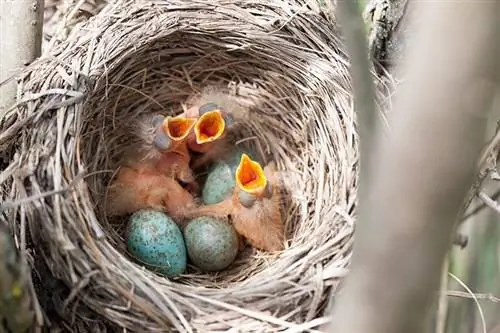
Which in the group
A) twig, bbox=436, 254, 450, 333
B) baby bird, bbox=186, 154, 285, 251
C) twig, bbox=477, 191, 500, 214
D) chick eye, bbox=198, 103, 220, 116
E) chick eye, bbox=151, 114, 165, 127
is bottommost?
twig, bbox=436, 254, 450, 333

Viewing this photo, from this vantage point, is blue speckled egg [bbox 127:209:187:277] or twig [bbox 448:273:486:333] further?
blue speckled egg [bbox 127:209:187:277]

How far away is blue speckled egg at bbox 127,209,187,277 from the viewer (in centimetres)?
147

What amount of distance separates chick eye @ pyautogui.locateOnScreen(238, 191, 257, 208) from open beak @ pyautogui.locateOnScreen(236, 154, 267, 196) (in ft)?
0.04

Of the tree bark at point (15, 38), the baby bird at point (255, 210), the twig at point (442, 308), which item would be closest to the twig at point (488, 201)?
the twig at point (442, 308)

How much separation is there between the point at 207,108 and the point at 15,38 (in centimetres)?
44

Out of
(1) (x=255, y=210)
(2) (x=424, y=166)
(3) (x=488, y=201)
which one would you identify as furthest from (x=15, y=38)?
(2) (x=424, y=166)

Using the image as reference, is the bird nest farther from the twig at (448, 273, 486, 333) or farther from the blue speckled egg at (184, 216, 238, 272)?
the twig at (448, 273, 486, 333)

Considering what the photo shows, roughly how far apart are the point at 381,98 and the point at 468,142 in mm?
856

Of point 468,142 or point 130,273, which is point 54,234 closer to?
point 130,273

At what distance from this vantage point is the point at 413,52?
24.1 inches

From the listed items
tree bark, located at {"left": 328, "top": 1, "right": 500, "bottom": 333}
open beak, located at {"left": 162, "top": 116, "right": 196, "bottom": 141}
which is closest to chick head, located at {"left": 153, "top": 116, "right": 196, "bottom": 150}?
open beak, located at {"left": 162, "top": 116, "right": 196, "bottom": 141}

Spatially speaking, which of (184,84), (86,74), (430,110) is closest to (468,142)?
(430,110)

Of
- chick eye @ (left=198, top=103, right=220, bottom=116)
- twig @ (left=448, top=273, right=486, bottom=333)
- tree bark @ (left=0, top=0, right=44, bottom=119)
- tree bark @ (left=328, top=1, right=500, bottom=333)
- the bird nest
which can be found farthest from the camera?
chick eye @ (left=198, top=103, right=220, bottom=116)

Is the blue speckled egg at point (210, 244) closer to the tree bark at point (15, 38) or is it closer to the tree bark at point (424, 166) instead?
the tree bark at point (15, 38)
